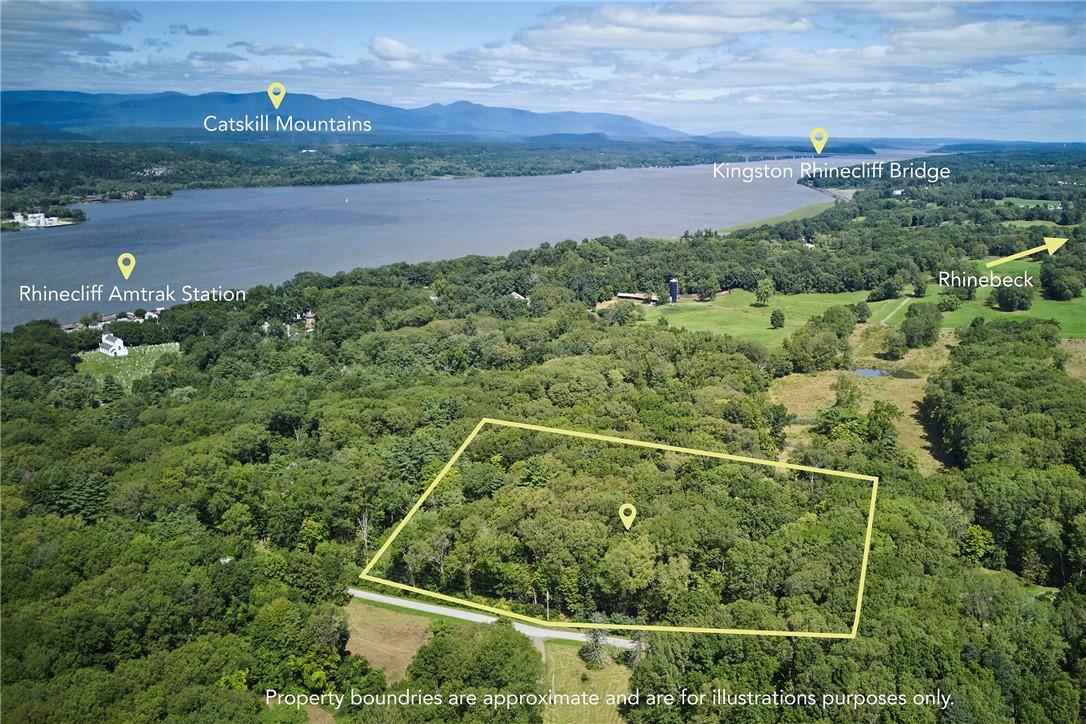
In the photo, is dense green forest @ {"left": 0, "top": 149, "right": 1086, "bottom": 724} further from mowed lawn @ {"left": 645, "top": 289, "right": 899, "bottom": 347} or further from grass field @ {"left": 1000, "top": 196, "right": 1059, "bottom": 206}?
grass field @ {"left": 1000, "top": 196, "right": 1059, "bottom": 206}

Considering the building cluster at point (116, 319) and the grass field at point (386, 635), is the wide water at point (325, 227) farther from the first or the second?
the grass field at point (386, 635)

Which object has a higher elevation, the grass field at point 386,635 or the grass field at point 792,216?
the grass field at point 792,216

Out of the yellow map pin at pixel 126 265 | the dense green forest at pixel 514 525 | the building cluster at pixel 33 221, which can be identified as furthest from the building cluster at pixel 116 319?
the building cluster at pixel 33 221

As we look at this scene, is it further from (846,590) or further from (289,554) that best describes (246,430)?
(846,590)

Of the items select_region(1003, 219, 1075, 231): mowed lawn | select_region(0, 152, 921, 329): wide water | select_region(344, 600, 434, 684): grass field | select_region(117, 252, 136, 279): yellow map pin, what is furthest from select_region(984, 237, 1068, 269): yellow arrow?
select_region(117, 252, 136, 279): yellow map pin

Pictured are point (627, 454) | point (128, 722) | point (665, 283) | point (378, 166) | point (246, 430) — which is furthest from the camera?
point (378, 166)

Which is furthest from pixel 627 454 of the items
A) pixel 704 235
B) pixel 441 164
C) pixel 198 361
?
pixel 441 164
